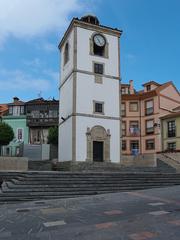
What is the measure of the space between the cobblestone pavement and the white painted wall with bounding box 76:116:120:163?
11.6 m

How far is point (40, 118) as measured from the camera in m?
43.0

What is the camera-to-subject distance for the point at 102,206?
31.5 ft

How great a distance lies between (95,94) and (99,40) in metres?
5.14

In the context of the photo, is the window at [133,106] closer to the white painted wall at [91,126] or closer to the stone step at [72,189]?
the white painted wall at [91,126]

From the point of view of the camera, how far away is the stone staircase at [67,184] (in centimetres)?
1177

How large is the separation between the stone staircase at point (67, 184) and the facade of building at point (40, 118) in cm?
2776

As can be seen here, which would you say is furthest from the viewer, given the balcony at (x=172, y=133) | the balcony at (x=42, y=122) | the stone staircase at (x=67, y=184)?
the balcony at (x=42, y=122)

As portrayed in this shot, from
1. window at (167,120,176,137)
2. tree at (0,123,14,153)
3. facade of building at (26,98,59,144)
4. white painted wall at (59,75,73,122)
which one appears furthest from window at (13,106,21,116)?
window at (167,120,176,137)

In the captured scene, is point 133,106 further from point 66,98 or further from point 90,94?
point 90,94

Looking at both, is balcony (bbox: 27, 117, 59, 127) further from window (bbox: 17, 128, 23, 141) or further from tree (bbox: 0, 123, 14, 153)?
tree (bbox: 0, 123, 14, 153)

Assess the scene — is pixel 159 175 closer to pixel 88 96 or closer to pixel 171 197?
pixel 171 197

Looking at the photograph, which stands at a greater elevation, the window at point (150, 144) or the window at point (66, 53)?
the window at point (66, 53)

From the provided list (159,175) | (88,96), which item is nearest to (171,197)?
(159,175)

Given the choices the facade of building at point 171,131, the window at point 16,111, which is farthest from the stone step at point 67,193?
the window at point 16,111
